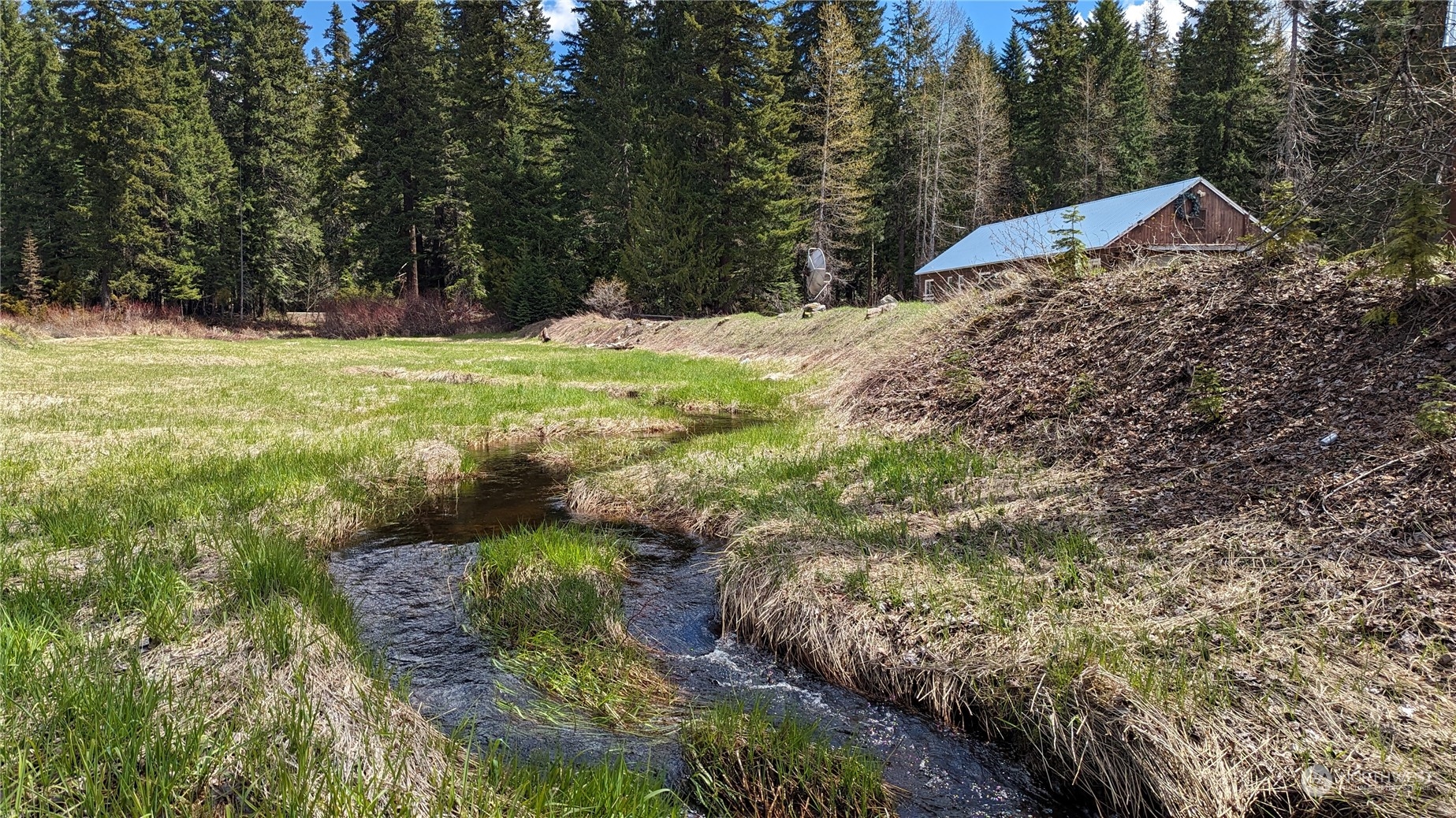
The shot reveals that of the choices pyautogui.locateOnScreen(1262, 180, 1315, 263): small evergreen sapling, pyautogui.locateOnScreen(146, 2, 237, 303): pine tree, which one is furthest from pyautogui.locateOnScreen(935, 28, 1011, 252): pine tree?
pyautogui.locateOnScreen(146, 2, 237, 303): pine tree

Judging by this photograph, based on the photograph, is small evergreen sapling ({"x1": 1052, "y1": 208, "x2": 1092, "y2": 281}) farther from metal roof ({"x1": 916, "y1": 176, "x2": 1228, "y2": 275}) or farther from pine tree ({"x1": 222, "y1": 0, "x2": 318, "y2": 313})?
pine tree ({"x1": 222, "y1": 0, "x2": 318, "y2": 313})

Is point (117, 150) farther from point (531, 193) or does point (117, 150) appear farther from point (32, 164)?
point (531, 193)

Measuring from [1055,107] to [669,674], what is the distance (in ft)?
168

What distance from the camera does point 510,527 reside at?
22.4 feet

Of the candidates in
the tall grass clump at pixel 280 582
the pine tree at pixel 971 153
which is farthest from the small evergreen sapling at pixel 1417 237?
the pine tree at pixel 971 153

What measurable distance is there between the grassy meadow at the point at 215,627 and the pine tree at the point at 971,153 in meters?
38.4

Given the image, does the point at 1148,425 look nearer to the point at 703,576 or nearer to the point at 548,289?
the point at 703,576

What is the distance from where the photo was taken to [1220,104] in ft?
133

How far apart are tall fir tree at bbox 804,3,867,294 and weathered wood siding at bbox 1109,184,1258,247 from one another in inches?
577

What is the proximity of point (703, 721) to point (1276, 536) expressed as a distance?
3.66 m

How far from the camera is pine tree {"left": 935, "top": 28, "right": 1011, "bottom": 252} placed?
41.4 m

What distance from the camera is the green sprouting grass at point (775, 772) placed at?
291 centimetres

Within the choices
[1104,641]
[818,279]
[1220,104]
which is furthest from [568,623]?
[1220,104]

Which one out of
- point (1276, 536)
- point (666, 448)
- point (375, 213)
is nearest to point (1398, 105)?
point (1276, 536)
